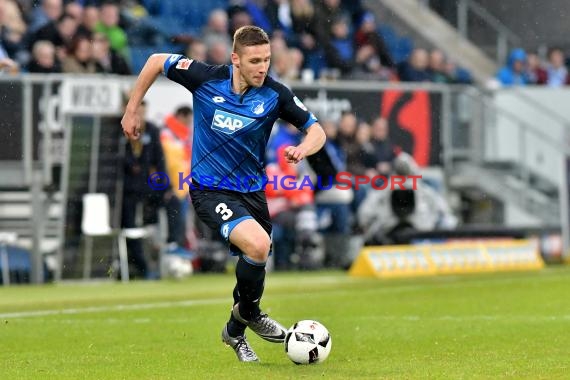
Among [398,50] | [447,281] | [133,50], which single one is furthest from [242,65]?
[398,50]

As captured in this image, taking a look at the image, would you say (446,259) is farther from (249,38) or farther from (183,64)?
(249,38)

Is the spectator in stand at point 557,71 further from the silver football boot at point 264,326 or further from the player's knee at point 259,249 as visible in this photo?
the player's knee at point 259,249

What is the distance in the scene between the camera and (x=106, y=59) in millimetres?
19297

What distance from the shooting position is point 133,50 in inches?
836

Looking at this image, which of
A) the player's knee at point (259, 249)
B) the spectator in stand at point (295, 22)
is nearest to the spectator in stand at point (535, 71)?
the spectator in stand at point (295, 22)

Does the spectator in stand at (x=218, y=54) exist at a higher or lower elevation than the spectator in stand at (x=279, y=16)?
lower

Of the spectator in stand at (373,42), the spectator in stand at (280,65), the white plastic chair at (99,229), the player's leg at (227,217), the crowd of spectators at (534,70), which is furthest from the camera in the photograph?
the crowd of spectators at (534,70)

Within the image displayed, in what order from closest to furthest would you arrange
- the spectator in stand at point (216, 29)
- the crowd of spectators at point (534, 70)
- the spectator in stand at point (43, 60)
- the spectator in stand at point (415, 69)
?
the spectator in stand at point (43, 60) < the spectator in stand at point (216, 29) < the spectator in stand at point (415, 69) < the crowd of spectators at point (534, 70)

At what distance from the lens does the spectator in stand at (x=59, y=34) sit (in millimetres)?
18812

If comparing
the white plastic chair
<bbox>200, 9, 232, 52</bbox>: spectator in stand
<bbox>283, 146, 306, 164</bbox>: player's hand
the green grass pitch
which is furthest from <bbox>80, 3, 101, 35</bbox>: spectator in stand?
<bbox>283, 146, 306, 164</bbox>: player's hand

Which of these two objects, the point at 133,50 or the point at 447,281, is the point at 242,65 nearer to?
the point at 447,281

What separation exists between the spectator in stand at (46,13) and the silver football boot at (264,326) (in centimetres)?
1168

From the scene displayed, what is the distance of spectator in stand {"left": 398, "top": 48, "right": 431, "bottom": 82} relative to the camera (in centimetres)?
2397

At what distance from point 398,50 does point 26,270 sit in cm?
1090
